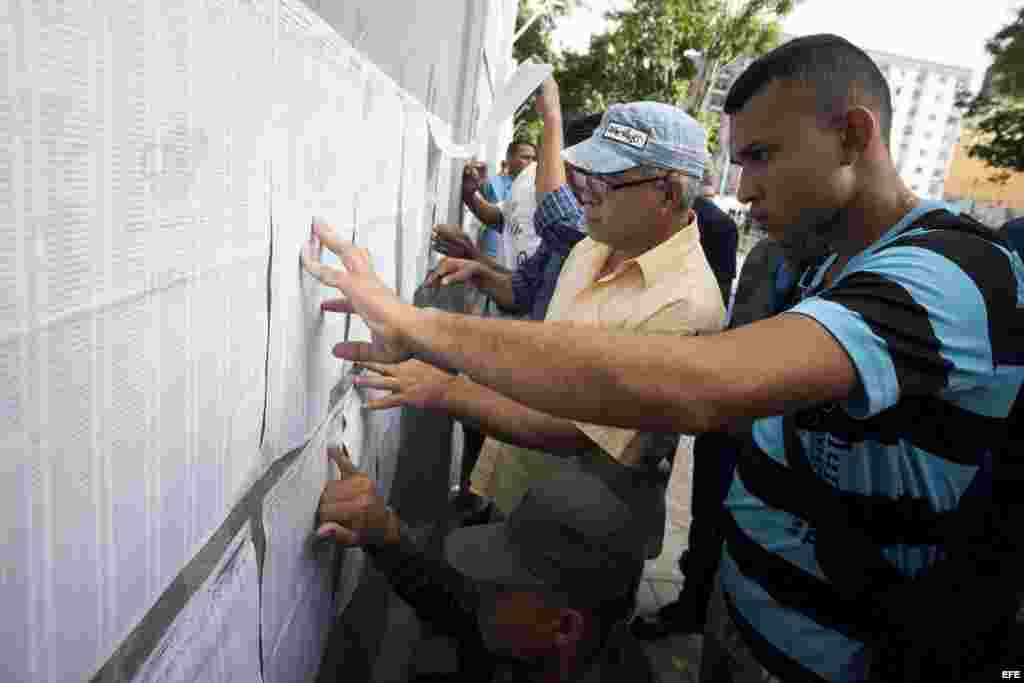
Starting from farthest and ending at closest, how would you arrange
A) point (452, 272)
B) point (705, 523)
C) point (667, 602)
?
point (667, 602), point (705, 523), point (452, 272)

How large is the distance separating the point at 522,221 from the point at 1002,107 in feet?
46.9

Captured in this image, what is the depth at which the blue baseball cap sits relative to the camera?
192cm

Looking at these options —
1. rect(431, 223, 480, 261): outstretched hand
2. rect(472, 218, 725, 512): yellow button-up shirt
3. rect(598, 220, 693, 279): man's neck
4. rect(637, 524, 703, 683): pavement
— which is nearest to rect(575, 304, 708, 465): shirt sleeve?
rect(472, 218, 725, 512): yellow button-up shirt

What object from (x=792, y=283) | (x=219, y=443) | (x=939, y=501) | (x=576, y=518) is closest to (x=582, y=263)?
(x=792, y=283)

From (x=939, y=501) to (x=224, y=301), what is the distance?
1204 millimetres

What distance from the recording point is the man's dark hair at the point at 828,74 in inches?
51.5

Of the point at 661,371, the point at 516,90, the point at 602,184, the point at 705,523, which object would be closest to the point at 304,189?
the point at 661,371

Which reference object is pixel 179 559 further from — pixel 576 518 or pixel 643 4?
pixel 643 4

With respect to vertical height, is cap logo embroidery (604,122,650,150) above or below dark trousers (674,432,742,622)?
above

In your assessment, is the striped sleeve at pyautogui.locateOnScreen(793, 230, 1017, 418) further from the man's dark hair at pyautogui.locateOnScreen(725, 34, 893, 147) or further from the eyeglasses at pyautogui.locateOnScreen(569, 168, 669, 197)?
the eyeglasses at pyautogui.locateOnScreen(569, 168, 669, 197)

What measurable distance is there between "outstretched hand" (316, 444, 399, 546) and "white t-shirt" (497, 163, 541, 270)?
2.05 m

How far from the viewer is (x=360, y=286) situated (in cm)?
104

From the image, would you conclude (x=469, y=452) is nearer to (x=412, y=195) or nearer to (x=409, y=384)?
(x=412, y=195)

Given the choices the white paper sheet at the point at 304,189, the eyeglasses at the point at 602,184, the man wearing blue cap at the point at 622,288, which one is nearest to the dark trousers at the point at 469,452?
the man wearing blue cap at the point at 622,288
